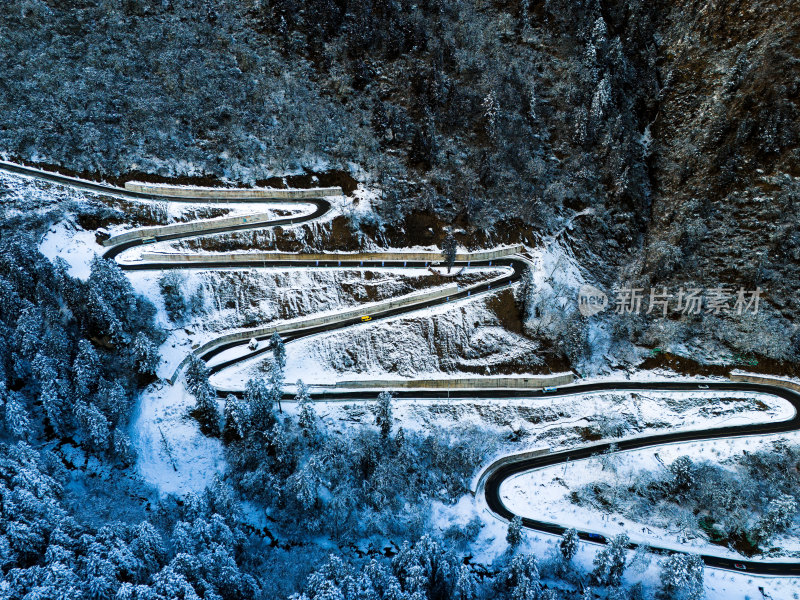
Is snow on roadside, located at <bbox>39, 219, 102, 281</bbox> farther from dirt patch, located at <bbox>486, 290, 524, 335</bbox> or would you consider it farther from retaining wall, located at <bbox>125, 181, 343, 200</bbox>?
dirt patch, located at <bbox>486, 290, 524, 335</bbox>

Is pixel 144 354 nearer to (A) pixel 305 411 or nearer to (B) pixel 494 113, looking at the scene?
(A) pixel 305 411

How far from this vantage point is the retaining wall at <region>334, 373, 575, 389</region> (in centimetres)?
6881

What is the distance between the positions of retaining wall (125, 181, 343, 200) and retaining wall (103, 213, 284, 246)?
13.6 feet

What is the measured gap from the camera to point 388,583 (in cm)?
4791

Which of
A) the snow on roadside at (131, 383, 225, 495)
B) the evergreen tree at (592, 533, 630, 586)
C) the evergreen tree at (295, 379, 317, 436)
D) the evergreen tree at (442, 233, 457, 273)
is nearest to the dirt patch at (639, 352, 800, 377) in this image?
the evergreen tree at (592, 533, 630, 586)

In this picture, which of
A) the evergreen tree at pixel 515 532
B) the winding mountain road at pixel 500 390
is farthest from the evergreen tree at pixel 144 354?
the evergreen tree at pixel 515 532

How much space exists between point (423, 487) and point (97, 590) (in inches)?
1232

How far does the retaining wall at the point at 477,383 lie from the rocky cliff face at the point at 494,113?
21.1ft

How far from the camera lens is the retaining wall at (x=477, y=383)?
226 feet

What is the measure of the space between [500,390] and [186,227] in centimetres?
4756

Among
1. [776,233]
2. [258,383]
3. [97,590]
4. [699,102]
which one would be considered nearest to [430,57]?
[699,102]

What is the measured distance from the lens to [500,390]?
229 ft

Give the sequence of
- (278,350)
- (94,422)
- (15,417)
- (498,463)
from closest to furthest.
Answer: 1. (15,417)
2. (94,422)
3. (498,463)
4. (278,350)

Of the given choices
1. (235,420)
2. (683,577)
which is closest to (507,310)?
(683,577)
